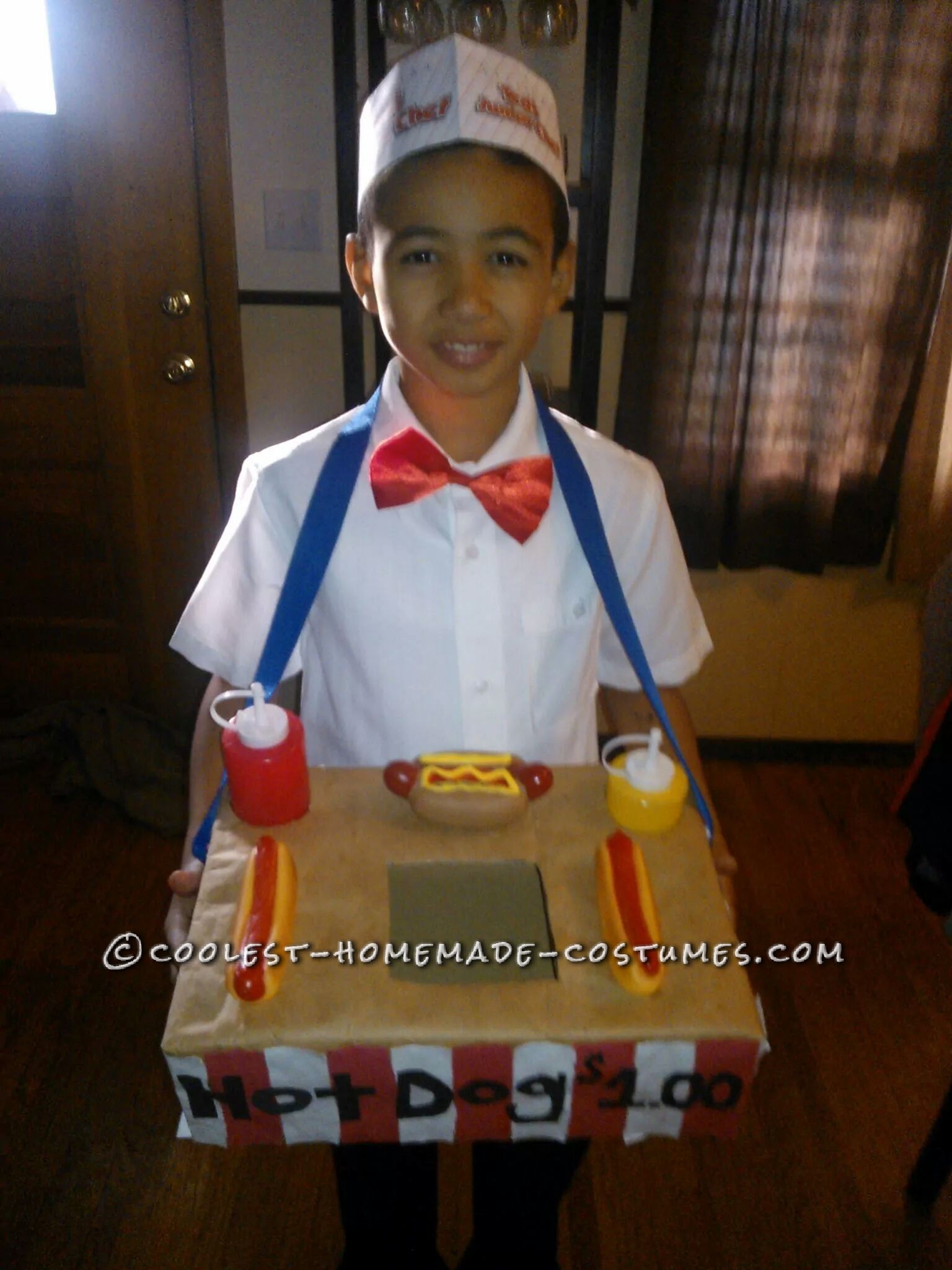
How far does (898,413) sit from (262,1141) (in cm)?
174

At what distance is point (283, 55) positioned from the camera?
1.72 m

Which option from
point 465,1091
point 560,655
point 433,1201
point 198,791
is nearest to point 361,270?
point 560,655

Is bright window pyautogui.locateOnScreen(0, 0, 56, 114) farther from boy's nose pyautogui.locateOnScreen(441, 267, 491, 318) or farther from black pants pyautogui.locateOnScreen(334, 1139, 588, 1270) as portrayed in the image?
black pants pyautogui.locateOnScreen(334, 1139, 588, 1270)

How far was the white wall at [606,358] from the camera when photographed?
1.71 metres

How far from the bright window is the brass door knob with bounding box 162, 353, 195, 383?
1.55ft

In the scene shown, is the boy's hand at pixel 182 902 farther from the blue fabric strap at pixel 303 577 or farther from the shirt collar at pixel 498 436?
the shirt collar at pixel 498 436

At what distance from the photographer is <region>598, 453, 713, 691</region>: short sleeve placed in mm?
828

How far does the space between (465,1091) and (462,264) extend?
1.82 feet

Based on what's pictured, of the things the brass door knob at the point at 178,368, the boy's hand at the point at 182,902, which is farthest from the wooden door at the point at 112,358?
the boy's hand at the point at 182,902

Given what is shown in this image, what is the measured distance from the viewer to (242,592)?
811mm

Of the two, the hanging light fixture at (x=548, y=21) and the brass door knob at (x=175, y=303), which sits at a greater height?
the hanging light fixture at (x=548, y=21)

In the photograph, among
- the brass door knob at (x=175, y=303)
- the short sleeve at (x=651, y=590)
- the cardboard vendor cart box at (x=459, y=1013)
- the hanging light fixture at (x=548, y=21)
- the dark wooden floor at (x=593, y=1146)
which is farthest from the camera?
the brass door knob at (x=175, y=303)

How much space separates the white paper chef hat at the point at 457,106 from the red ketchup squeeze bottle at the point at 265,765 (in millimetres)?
424

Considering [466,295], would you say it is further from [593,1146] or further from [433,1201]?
[593,1146]
